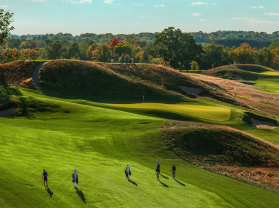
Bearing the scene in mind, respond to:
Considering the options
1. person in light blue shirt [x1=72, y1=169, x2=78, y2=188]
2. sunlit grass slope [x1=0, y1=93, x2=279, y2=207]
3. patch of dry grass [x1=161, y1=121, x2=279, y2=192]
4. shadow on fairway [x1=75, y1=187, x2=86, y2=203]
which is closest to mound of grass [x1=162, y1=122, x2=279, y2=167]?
patch of dry grass [x1=161, y1=121, x2=279, y2=192]

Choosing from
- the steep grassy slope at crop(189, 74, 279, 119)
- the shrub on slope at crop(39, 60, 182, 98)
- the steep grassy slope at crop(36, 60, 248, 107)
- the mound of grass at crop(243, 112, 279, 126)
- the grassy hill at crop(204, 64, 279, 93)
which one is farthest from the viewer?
the grassy hill at crop(204, 64, 279, 93)

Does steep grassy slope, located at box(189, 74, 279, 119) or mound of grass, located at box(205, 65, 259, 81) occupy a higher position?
mound of grass, located at box(205, 65, 259, 81)

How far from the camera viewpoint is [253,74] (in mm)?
190500

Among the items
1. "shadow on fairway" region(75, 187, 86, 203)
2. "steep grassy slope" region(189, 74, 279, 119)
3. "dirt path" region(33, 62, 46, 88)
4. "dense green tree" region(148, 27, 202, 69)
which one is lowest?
"steep grassy slope" region(189, 74, 279, 119)

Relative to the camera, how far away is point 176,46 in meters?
167

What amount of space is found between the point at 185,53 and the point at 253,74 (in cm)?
5013

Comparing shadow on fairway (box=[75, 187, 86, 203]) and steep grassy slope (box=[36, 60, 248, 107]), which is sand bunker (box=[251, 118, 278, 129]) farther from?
shadow on fairway (box=[75, 187, 86, 203])

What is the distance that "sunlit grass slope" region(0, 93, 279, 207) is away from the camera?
24.5 metres

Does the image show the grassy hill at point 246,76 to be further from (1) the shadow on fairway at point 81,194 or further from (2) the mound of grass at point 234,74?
(1) the shadow on fairway at point 81,194

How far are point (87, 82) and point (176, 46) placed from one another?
279ft

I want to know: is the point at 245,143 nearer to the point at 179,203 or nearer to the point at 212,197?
the point at 212,197

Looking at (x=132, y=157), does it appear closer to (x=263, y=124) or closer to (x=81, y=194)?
(x=81, y=194)

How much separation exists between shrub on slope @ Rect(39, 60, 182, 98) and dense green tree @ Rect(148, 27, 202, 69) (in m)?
72.8

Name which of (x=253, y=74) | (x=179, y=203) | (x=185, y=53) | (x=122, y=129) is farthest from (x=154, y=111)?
(x=253, y=74)
